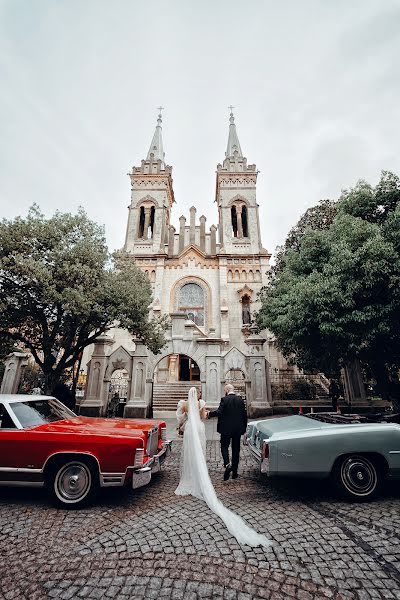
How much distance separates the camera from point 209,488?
4113 millimetres

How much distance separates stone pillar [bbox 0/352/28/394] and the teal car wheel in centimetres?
1399

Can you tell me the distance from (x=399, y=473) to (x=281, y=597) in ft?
9.05

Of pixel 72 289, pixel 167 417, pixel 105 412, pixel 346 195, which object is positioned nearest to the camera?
pixel 72 289

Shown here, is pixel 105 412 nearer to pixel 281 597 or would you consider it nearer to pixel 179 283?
pixel 281 597

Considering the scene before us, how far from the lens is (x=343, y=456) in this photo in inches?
160

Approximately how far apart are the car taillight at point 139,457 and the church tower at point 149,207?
21947mm

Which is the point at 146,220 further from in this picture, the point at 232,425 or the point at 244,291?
the point at 232,425

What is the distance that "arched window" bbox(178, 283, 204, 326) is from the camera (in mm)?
23203

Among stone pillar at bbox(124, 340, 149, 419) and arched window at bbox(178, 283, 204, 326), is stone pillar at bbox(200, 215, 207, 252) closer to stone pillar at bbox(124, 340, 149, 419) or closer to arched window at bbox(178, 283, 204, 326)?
arched window at bbox(178, 283, 204, 326)

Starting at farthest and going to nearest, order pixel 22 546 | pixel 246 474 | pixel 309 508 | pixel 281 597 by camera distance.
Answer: pixel 246 474
pixel 309 508
pixel 22 546
pixel 281 597

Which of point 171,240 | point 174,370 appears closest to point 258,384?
point 174,370

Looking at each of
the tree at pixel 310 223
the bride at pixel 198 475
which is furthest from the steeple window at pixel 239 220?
the bride at pixel 198 475

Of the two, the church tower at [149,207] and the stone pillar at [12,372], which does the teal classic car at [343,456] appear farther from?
the church tower at [149,207]

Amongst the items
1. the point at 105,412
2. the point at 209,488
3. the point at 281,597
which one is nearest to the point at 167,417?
the point at 105,412
